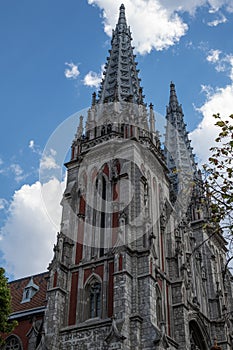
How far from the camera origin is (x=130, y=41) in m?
43.1

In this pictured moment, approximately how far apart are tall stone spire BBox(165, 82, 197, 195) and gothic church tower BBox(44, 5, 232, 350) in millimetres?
6002

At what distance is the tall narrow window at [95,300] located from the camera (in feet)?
74.9

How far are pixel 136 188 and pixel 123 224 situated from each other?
9.41ft

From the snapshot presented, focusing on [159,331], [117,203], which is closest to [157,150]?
[117,203]

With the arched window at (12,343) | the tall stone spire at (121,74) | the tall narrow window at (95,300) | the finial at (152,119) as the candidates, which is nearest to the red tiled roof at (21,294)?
the arched window at (12,343)

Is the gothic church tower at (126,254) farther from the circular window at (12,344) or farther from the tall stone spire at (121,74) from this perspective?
the circular window at (12,344)

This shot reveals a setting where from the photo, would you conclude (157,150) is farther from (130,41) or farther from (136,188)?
(130,41)

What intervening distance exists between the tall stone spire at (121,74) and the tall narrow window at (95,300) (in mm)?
14449

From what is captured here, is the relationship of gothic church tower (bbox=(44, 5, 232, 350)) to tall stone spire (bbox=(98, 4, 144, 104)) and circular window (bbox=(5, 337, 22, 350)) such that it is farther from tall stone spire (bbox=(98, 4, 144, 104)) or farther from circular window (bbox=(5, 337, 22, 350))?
circular window (bbox=(5, 337, 22, 350))

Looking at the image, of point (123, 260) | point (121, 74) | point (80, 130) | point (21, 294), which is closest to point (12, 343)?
point (21, 294)

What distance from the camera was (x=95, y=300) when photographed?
76.1 ft

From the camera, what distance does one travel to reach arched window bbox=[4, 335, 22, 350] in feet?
88.8

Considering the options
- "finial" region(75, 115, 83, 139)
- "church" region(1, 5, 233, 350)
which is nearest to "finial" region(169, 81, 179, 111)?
"church" region(1, 5, 233, 350)

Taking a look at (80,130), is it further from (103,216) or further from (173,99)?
(173,99)
